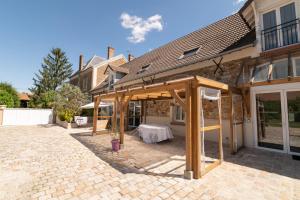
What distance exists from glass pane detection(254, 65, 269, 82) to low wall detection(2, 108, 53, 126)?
20.4m

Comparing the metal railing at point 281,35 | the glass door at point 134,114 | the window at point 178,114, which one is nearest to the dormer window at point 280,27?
the metal railing at point 281,35

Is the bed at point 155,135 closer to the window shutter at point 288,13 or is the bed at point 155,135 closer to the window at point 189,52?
the window at point 189,52

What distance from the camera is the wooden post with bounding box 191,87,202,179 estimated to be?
3834 mm

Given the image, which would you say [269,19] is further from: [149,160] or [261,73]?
[149,160]

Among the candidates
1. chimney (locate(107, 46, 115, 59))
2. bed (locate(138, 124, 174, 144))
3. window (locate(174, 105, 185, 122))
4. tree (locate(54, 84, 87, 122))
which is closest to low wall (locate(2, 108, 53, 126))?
tree (locate(54, 84, 87, 122))

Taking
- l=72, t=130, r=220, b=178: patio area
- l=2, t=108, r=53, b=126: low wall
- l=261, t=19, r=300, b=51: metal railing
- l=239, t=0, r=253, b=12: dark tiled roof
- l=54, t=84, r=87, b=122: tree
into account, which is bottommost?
l=72, t=130, r=220, b=178: patio area

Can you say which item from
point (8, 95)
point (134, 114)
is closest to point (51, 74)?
point (8, 95)

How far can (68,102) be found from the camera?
1525 cm

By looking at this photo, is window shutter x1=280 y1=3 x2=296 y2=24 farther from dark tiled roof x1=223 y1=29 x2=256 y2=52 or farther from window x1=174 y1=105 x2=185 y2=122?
window x1=174 y1=105 x2=185 y2=122

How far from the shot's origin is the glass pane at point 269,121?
609 cm

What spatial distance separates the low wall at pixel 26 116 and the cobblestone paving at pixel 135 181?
46.7ft

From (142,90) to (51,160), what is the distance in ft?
13.2

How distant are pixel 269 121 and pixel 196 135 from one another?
463 centimetres

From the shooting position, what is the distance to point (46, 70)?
28.8 meters
